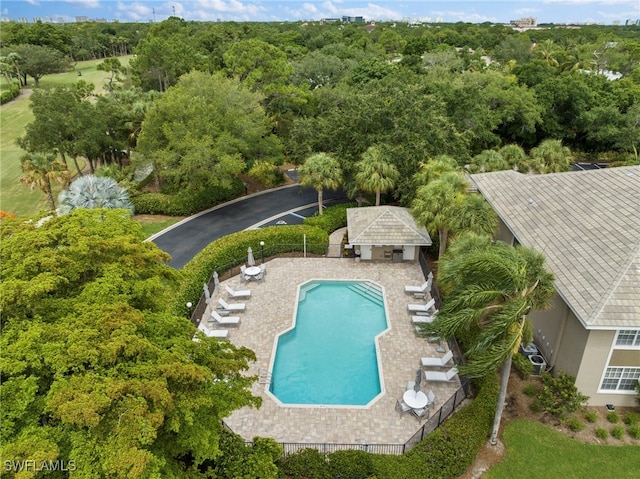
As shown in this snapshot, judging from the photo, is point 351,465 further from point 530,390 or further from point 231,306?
point 231,306

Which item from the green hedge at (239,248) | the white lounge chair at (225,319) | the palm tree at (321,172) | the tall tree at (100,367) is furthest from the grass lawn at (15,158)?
the tall tree at (100,367)

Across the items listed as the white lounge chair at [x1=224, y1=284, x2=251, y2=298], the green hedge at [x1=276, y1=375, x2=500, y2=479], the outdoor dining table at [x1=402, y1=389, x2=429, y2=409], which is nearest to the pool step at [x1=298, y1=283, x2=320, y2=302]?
the white lounge chair at [x1=224, y1=284, x2=251, y2=298]

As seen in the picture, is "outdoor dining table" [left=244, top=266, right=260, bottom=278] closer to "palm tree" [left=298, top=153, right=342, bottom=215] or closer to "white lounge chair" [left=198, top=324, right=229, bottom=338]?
"white lounge chair" [left=198, top=324, right=229, bottom=338]

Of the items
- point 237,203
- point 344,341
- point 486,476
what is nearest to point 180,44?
point 237,203

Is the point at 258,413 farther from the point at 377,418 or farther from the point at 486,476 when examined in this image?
the point at 486,476

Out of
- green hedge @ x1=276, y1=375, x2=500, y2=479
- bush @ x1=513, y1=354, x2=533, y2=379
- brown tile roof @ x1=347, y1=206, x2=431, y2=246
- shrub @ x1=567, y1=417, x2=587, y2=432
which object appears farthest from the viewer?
brown tile roof @ x1=347, y1=206, x2=431, y2=246

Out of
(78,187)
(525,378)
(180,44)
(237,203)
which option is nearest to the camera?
(525,378)

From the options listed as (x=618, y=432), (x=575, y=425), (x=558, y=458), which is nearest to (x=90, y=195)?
(x=558, y=458)
